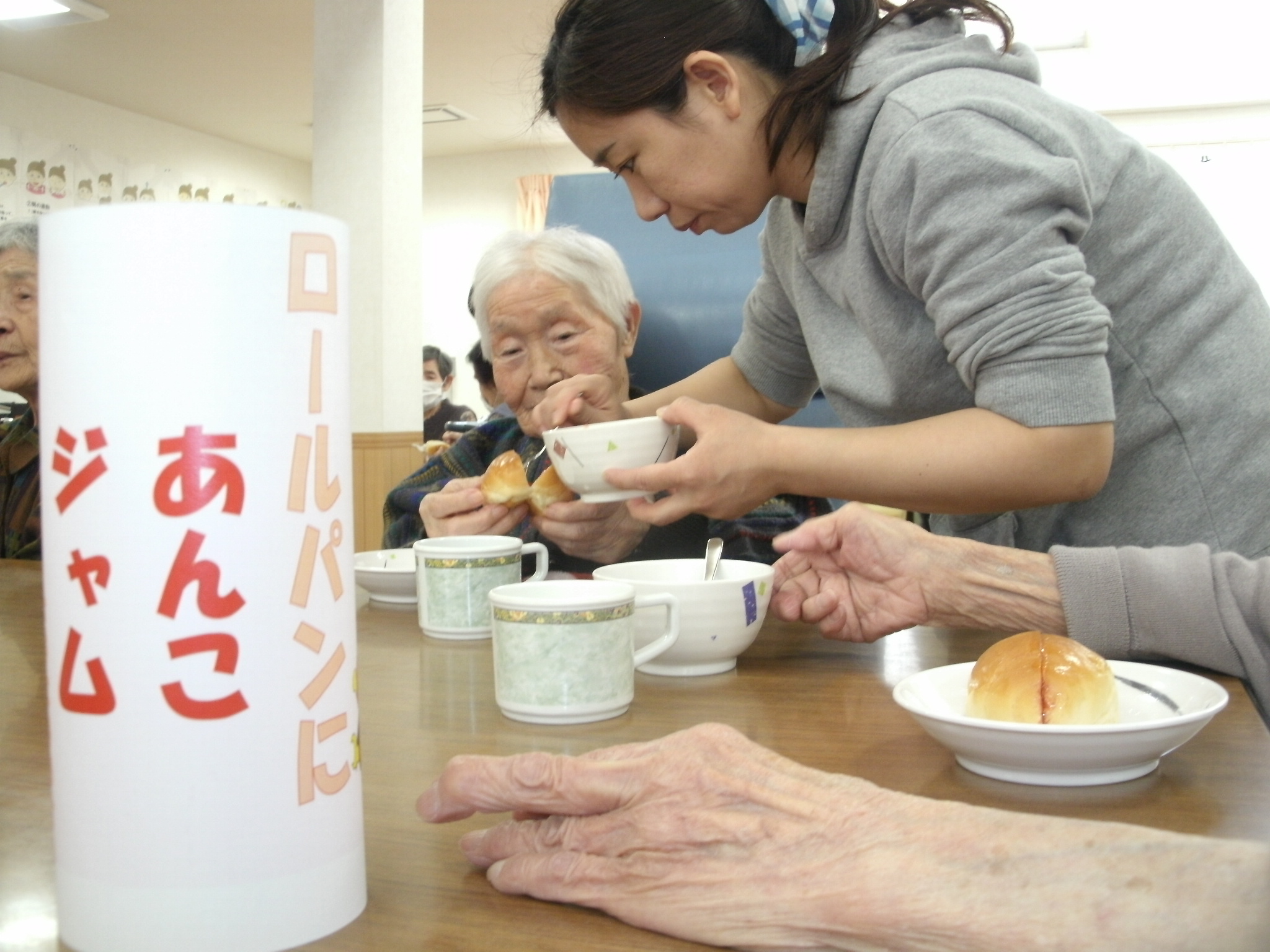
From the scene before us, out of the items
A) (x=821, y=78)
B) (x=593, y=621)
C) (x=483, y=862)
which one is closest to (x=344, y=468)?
(x=483, y=862)

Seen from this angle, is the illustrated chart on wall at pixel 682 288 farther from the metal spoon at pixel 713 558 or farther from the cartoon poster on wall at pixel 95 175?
the cartoon poster on wall at pixel 95 175

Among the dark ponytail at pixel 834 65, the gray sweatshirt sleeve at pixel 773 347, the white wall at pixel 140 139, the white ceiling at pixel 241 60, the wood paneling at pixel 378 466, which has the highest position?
the white ceiling at pixel 241 60

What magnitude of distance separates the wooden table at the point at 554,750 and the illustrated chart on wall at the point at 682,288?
1.11m

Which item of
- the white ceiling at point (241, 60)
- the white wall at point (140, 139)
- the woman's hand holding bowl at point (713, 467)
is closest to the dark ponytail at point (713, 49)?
the woman's hand holding bowl at point (713, 467)

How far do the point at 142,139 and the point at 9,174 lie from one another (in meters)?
1.22

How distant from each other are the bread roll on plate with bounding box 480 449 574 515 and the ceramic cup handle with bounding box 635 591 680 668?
0.54 metres

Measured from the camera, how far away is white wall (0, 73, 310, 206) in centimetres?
655

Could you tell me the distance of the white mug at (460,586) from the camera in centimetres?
108

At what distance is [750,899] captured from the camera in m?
0.43

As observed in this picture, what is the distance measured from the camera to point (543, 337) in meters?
1.93

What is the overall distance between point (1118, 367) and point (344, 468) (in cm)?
102

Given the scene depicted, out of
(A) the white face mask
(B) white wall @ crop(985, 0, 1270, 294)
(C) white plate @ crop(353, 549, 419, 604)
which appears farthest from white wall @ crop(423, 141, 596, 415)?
(C) white plate @ crop(353, 549, 419, 604)

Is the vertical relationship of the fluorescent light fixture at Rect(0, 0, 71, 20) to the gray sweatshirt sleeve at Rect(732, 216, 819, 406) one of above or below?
above

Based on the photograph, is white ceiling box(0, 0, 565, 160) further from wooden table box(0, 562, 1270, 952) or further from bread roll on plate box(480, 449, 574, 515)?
wooden table box(0, 562, 1270, 952)
